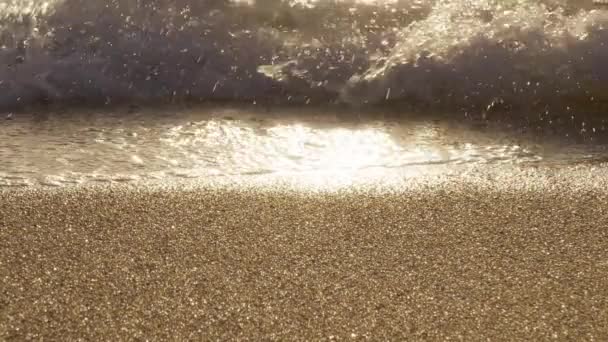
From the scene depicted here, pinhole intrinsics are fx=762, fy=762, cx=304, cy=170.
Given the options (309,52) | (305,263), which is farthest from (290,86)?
(305,263)

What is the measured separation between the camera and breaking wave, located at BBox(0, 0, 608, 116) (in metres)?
3.40

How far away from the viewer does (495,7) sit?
374 cm

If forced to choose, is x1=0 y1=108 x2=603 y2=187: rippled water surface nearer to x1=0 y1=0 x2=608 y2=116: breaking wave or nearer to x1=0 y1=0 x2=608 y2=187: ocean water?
x1=0 y1=0 x2=608 y2=187: ocean water

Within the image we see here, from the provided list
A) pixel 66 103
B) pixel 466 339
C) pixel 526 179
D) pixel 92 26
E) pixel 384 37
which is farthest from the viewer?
pixel 92 26

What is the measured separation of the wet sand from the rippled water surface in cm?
21

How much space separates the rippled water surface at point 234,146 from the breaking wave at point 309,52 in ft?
0.82

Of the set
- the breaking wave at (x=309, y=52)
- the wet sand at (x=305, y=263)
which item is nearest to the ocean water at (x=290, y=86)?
the breaking wave at (x=309, y=52)

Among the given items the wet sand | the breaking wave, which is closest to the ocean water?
the breaking wave

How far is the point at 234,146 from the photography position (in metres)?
2.86

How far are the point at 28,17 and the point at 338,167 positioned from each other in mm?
2220

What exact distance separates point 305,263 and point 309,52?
6.20ft

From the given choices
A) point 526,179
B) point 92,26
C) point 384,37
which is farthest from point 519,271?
point 92,26

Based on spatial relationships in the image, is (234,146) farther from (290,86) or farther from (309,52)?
(309,52)

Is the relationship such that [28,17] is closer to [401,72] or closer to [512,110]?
[401,72]
